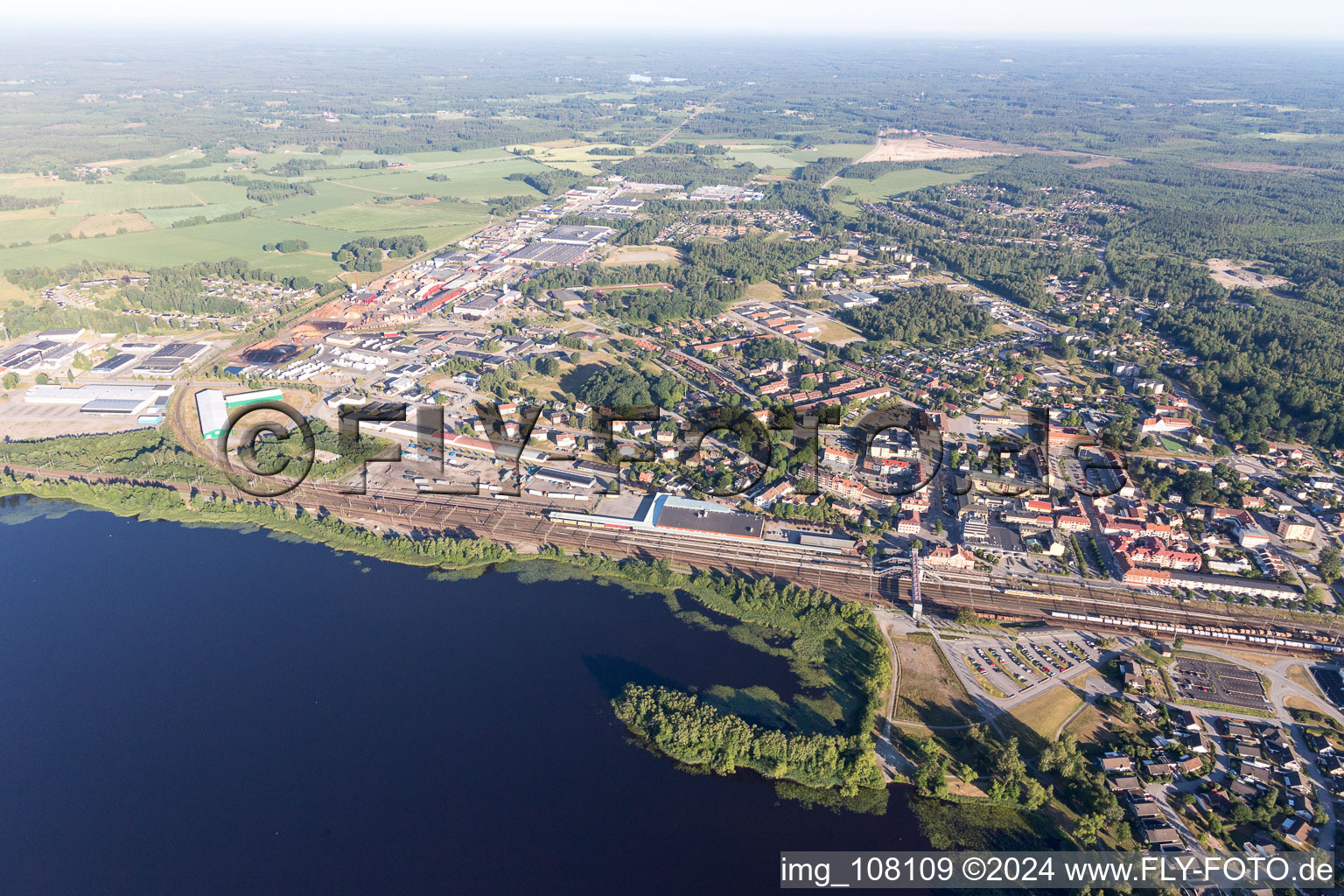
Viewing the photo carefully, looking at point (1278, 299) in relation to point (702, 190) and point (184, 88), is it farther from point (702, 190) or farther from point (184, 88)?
point (184, 88)

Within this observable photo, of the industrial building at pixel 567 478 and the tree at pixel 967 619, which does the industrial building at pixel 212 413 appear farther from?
the tree at pixel 967 619

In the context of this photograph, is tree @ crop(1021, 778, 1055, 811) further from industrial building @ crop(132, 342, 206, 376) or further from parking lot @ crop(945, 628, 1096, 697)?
industrial building @ crop(132, 342, 206, 376)

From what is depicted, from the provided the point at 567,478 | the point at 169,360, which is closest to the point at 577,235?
the point at 169,360

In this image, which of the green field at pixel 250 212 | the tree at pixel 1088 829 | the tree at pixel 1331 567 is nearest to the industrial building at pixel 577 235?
the green field at pixel 250 212

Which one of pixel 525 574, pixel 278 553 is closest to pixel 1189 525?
pixel 525 574

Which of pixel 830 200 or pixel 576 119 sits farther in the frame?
pixel 576 119

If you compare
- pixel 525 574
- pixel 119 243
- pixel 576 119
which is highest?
pixel 576 119

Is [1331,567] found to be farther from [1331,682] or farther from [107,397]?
[107,397]

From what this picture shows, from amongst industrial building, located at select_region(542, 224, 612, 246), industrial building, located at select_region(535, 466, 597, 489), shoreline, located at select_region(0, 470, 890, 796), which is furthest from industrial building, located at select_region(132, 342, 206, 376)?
industrial building, located at select_region(542, 224, 612, 246)
